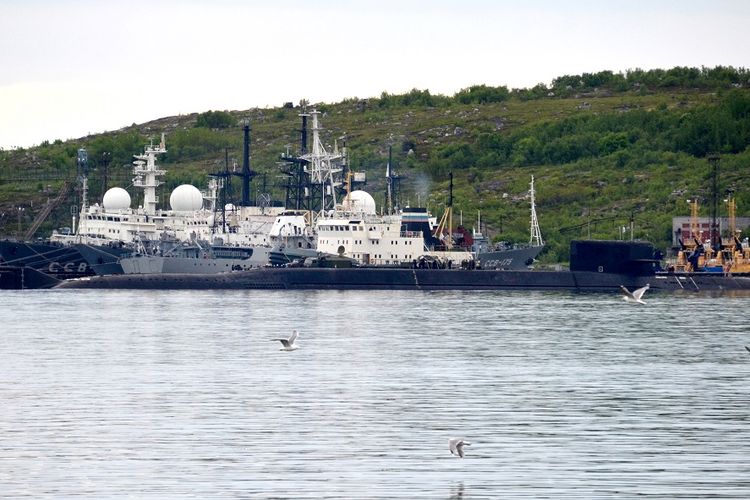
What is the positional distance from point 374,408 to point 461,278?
215 feet

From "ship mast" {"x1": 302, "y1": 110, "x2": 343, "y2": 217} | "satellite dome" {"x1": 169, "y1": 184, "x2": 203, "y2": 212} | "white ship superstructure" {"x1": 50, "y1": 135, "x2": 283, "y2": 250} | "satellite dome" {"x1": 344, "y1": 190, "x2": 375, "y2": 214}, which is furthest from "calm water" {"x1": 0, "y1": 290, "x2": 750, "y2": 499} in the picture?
"satellite dome" {"x1": 169, "y1": 184, "x2": 203, "y2": 212}

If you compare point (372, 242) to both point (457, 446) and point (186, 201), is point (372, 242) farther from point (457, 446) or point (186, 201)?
point (457, 446)

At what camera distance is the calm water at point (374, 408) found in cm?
2992

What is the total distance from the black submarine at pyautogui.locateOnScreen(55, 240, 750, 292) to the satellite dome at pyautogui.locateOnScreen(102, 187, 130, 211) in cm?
2030

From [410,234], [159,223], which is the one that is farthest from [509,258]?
[159,223]

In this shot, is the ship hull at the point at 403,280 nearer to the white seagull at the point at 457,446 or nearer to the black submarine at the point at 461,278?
the black submarine at the point at 461,278

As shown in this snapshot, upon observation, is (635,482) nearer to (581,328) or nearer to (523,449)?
(523,449)

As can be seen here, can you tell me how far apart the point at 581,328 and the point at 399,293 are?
1380 inches

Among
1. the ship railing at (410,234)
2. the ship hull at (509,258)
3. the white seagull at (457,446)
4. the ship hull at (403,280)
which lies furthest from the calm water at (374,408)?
the ship railing at (410,234)

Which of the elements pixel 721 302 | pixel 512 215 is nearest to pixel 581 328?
pixel 721 302

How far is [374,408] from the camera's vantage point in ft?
129

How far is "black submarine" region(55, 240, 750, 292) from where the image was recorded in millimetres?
102250

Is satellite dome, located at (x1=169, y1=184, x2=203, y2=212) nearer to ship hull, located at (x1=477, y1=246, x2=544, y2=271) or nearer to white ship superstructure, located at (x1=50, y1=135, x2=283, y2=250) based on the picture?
white ship superstructure, located at (x1=50, y1=135, x2=283, y2=250)

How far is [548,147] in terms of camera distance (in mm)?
187375
